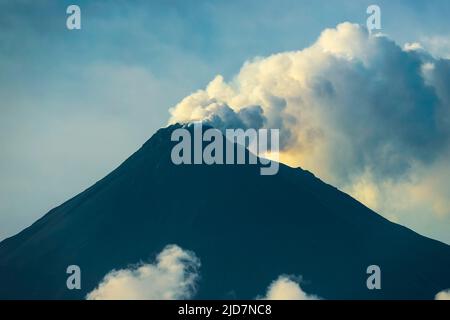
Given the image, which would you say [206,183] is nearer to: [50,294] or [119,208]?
[119,208]
